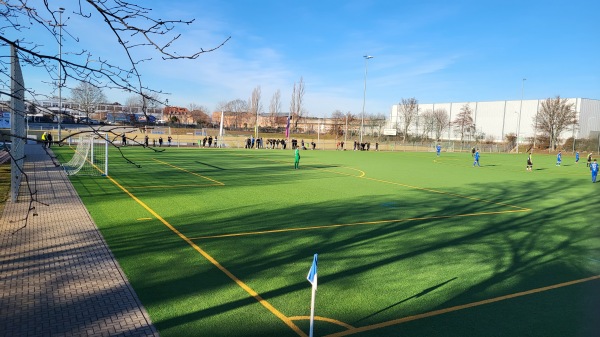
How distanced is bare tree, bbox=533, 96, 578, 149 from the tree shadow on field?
254 ft

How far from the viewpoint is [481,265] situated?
9336 millimetres

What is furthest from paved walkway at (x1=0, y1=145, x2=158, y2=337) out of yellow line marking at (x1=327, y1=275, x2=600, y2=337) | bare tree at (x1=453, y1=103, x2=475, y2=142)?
bare tree at (x1=453, y1=103, x2=475, y2=142)

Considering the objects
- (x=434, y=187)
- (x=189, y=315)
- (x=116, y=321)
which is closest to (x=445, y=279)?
(x=189, y=315)

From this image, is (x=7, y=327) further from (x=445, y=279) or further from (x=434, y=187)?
(x=434, y=187)

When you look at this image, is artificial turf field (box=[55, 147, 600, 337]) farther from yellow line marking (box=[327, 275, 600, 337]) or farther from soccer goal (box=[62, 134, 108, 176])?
soccer goal (box=[62, 134, 108, 176])

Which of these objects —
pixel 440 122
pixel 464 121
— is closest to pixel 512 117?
pixel 464 121

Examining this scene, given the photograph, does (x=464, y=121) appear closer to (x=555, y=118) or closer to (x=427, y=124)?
(x=427, y=124)

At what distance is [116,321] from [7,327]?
145 centimetres

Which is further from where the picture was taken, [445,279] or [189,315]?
[445,279]

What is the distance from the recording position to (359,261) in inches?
364

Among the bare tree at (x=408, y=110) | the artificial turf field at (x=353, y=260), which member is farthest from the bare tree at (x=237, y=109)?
the artificial turf field at (x=353, y=260)

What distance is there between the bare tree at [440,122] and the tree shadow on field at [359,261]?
88856 millimetres

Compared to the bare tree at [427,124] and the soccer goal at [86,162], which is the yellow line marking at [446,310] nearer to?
the soccer goal at [86,162]

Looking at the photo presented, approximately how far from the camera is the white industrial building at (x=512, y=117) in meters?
85.4
